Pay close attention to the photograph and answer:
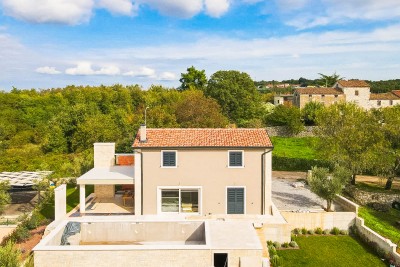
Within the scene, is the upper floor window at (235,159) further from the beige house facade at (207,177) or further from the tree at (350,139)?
the tree at (350,139)

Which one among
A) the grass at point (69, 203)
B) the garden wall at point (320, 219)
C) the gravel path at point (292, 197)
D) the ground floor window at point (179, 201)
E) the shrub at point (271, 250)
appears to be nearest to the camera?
the shrub at point (271, 250)

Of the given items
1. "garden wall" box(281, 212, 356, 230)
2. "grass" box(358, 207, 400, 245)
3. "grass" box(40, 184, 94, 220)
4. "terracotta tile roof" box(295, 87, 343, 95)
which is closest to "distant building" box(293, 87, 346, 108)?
"terracotta tile roof" box(295, 87, 343, 95)

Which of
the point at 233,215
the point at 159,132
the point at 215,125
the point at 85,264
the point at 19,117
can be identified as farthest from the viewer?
the point at 19,117

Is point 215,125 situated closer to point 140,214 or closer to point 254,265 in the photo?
point 140,214

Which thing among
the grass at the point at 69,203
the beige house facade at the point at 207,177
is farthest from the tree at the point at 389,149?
the grass at the point at 69,203

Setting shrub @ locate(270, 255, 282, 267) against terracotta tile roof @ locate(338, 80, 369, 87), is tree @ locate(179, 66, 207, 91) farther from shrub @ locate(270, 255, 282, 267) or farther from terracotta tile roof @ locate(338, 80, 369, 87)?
shrub @ locate(270, 255, 282, 267)

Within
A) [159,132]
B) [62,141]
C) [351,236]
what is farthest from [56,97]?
[351,236]
